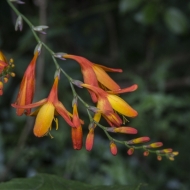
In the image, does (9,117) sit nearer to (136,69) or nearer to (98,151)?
(98,151)

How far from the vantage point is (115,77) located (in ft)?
11.5

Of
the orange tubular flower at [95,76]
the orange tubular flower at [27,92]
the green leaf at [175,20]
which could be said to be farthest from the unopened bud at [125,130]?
the green leaf at [175,20]

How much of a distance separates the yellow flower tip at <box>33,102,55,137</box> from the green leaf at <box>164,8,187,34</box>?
157 centimetres

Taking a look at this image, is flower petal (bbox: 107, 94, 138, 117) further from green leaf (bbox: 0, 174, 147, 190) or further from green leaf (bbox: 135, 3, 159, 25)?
green leaf (bbox: 135, 3, 159, 25)

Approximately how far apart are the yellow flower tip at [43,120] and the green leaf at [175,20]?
1.57m

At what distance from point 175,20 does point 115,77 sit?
78 cm

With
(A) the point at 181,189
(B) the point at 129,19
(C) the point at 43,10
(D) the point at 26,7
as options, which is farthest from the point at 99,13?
(A) the point at 181,189

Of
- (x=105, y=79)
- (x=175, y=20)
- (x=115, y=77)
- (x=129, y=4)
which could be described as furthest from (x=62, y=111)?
(x=115, y=77)

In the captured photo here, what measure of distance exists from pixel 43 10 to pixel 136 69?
113 cm

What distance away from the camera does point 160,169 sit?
10.8ft

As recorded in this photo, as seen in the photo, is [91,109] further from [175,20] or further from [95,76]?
[175,20]

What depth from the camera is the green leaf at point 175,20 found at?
284cm

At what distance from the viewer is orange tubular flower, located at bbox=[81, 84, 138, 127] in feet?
4.47

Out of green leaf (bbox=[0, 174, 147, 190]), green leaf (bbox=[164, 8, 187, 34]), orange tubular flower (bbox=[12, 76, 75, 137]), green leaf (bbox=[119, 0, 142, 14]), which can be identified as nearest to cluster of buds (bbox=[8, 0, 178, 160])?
orange tubular flower (bbox=[12, 76, 75, 137])
